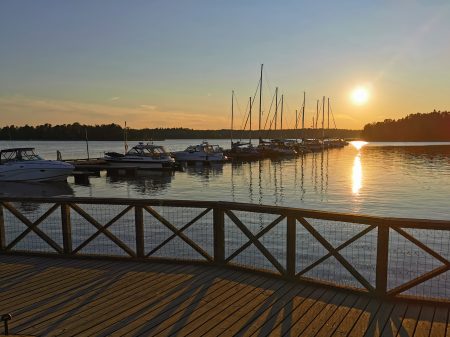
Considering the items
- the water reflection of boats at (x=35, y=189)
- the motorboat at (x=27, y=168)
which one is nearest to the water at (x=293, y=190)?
the water reflection of boats at (x=35, y=189)

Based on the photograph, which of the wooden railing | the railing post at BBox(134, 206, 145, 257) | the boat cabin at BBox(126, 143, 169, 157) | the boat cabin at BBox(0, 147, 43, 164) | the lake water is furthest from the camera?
the boat cabin at BBox(126, 143, 169, 157)

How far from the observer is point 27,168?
36531 millimetres

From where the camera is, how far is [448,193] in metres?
31.4

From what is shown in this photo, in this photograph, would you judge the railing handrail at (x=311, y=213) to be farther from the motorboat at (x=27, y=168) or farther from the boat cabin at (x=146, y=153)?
the boat cabin at (x=146, y=153)

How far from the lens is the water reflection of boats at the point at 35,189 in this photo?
33.2 metres

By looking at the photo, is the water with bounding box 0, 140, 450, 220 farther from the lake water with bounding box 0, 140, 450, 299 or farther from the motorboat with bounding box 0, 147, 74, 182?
the motorboat with bounding box 0, 147, 74, 182

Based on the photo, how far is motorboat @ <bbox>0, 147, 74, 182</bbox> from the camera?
36.5m

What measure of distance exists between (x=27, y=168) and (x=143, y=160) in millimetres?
14742

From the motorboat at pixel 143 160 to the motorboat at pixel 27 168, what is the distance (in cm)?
1052

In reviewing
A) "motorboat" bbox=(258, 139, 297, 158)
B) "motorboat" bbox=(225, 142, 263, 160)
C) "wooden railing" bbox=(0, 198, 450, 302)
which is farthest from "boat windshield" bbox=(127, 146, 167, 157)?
"motorboat" bbox=(258, 139, 297, 158)

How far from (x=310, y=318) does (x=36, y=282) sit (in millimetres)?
4910

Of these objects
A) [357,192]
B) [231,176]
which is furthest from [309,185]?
[231,176]

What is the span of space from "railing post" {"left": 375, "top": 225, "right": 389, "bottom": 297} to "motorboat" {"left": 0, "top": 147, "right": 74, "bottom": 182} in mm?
36386

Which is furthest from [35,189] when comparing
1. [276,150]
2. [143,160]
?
[276,150]
